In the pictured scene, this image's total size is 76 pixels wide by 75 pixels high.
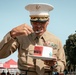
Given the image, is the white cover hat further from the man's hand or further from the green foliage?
the green foliage

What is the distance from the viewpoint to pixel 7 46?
409 centimetres

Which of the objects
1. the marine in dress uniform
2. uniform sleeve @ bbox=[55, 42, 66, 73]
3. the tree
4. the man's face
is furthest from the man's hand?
the tree

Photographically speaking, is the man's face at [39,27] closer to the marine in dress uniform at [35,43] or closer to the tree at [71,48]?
the marine in dress uniform at [35,43]

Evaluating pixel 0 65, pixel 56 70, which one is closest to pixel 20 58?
pixel 56 70

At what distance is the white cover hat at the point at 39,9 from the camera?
3.96 m

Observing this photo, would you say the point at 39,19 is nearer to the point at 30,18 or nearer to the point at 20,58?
the point at 30,18

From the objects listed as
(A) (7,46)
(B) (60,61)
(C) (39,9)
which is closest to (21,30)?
(A) (7,46)

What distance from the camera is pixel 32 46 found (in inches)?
158

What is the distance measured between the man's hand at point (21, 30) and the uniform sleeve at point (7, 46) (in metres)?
0.08

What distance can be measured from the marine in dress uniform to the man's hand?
24 millimetres

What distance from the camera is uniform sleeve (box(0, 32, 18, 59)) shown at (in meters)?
4.05

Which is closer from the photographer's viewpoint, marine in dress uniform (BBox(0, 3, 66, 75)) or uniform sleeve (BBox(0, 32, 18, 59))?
marine in dress uniform (BBox(0, 3, 66, 75))

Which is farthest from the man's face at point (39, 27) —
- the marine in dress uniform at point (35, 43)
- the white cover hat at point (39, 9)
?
the white cover hat at point (39, 9)

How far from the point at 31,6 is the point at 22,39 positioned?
1.38 ft
